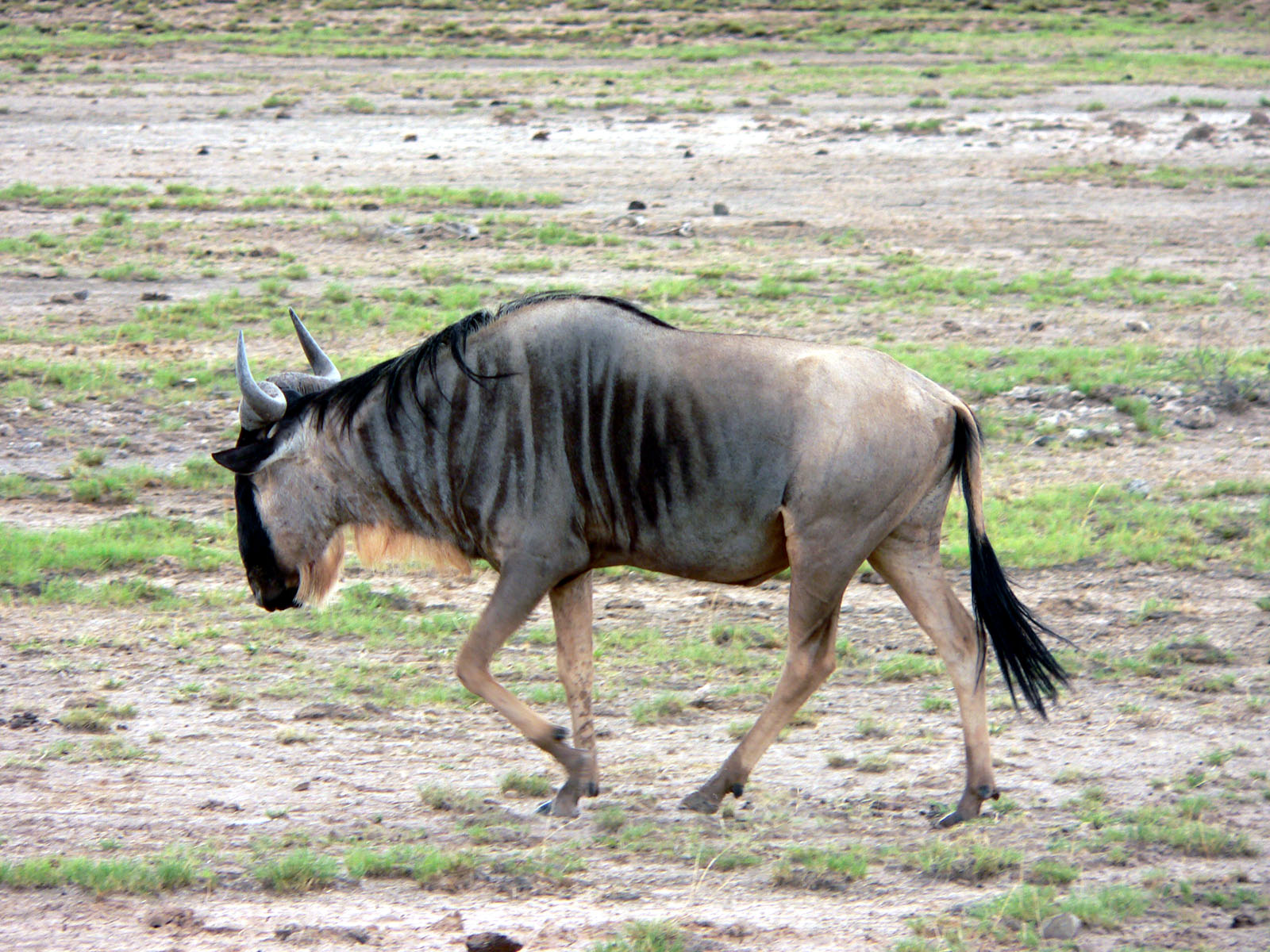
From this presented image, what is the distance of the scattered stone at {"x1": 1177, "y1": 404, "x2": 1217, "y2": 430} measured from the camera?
8.63 m

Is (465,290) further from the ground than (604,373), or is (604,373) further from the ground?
(604,373)

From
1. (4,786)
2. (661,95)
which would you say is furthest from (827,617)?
(661,95)

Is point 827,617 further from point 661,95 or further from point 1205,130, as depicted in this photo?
point 661,95

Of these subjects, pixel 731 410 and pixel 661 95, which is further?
pixel 661 95

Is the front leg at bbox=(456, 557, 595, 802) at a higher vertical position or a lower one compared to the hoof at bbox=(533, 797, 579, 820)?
higher

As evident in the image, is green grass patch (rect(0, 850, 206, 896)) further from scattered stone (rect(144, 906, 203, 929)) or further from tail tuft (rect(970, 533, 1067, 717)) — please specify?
tail tuft (rect(970, 533, 1067, 717))

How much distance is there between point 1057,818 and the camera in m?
4.73

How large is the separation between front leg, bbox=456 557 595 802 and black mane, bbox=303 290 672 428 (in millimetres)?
649

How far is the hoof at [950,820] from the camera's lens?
469 cm

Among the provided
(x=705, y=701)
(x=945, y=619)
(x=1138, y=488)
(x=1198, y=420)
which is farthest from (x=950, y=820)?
(x=1198, y=420)

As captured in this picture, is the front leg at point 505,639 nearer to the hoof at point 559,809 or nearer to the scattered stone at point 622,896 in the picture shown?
the hoof at point 559,809

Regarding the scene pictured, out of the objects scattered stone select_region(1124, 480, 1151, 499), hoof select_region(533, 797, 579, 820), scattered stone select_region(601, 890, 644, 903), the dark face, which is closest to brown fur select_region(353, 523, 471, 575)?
the dark face

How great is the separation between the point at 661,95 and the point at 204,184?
26.0 feet

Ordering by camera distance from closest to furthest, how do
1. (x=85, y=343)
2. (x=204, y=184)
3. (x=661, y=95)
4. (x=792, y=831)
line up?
1. (x=792, y=831)
2. (x=85, y=343)
3. (x=204, y=184)
4. (x=661, y=95)
